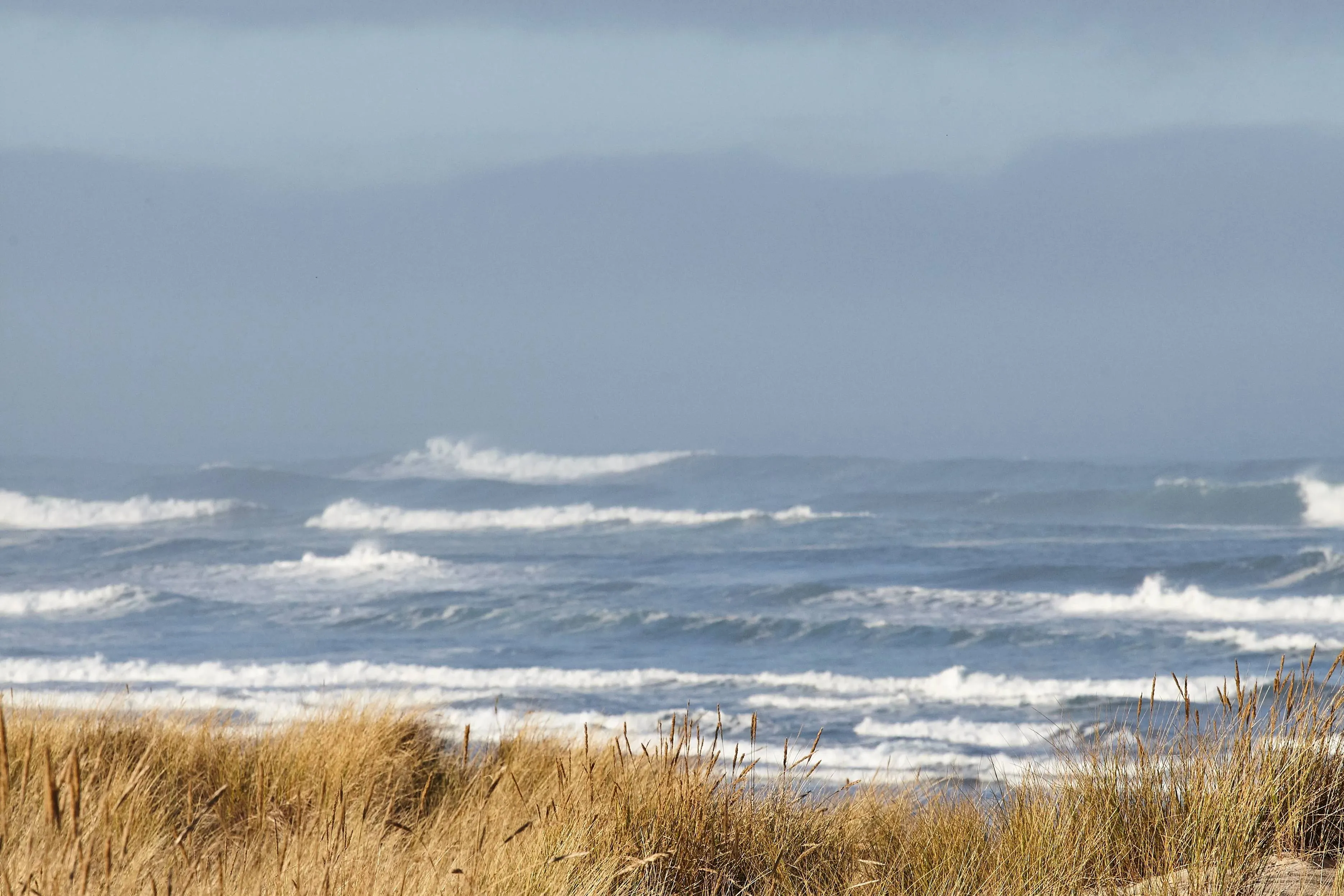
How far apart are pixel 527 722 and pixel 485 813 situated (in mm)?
1516

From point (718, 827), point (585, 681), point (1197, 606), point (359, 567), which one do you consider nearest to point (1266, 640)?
point (1197, 606)

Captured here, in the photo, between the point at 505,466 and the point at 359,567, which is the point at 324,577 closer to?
the point at 359,567

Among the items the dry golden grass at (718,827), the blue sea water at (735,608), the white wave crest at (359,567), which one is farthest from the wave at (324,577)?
the dry golden grass at (718,827)

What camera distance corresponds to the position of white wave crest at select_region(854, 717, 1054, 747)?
955 cm

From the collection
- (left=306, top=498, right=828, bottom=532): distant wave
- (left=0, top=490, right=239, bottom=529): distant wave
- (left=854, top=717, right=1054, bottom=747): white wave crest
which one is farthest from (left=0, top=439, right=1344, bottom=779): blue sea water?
(left=0, top=490, right=239, bottom=529): distant wave

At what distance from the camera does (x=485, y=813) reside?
169 inches

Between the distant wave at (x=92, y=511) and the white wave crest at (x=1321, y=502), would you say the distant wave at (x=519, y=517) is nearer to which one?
the distant wave at (x=92, y=511)

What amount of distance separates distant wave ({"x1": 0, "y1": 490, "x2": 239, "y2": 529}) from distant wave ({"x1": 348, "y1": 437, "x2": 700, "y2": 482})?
907 centimetres

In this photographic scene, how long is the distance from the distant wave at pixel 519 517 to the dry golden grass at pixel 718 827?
2953 cm

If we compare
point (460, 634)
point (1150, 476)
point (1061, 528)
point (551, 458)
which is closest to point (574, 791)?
point (460, 634)

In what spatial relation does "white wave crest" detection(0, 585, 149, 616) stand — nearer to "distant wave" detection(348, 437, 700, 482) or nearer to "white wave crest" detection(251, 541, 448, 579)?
"white wave crest" detection(251, 541, 448, 579)

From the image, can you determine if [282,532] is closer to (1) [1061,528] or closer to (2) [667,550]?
(2) [667,550]

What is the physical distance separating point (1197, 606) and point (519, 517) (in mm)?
25141

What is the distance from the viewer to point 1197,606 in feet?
59.2
